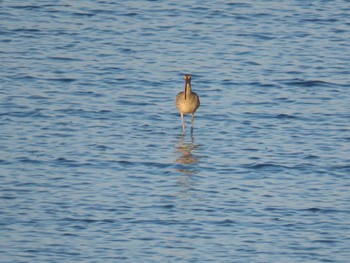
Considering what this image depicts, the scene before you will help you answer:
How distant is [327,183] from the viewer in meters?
16.9

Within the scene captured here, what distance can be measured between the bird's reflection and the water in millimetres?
37

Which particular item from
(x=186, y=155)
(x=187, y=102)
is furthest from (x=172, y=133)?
(x=186, y=155)

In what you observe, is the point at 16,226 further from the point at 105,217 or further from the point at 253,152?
the point at 253,152

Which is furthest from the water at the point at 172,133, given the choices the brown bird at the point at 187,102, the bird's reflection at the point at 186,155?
the brown bird at the point at 187,102

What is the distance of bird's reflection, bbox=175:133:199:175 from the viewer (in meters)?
17.7

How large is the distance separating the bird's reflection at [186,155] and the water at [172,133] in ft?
0.12

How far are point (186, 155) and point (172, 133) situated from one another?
1456 mm

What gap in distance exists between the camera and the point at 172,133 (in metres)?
19.9

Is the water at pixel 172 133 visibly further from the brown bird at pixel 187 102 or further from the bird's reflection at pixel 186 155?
the brown bird at pixel 187 102

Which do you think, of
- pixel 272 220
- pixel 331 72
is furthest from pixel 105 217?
pixel 331 72

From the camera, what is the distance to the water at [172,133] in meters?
14.6

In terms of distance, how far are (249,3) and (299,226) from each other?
634 inches

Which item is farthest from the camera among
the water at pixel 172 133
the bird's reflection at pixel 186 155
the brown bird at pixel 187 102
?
the brown bird at pixel 187 102

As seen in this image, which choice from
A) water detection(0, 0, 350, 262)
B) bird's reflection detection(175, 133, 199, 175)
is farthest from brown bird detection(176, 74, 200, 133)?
bird's reflection detection(175, 133, 199, 175)
